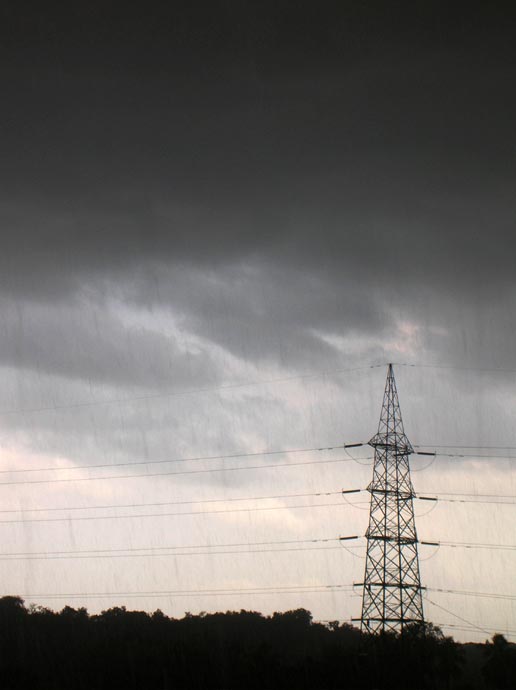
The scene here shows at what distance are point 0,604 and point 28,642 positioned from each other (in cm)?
4853

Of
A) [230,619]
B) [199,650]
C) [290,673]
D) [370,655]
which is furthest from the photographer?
[230,619]

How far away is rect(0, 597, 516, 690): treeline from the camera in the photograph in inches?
3300

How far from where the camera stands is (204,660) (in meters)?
113

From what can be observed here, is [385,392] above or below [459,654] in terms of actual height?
above

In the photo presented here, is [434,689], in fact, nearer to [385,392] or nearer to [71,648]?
[385,392]

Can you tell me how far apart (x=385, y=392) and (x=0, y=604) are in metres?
142

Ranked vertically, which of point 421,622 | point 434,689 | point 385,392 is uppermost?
point 385,392

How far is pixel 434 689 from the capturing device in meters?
86.8

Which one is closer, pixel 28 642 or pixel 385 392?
pixel 385 392

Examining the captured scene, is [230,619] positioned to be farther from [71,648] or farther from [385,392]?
[385,392]

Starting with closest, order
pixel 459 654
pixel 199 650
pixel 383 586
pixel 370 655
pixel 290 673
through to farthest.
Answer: pixel 383 586, pixel 370 655, pixel 290 673, pixel 199 650, pixel 459 654

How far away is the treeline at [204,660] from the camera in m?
83.8

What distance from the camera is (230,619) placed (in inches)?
7461

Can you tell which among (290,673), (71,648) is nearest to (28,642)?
(71,648)
